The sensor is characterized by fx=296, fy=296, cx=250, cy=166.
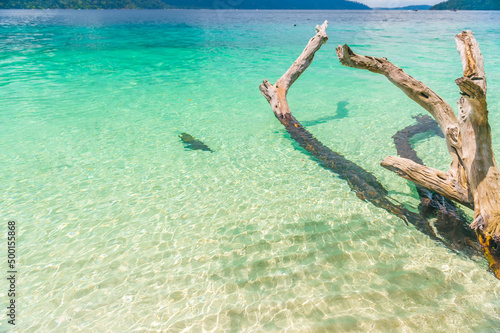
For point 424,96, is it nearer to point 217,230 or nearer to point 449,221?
point 449,221

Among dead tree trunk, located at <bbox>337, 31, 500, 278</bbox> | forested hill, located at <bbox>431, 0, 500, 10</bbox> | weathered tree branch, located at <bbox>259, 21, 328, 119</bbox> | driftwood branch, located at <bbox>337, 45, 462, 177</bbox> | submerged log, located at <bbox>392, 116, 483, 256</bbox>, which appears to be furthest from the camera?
forested hill, located at <bbox>431, 0, 500, 10</bbox>

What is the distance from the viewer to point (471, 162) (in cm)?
414

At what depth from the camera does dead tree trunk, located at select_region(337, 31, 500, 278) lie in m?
3.72

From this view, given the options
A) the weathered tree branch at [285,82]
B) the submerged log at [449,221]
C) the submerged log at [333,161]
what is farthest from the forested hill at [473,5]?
the submerged log at [449,221]

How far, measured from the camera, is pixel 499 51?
2414 cm

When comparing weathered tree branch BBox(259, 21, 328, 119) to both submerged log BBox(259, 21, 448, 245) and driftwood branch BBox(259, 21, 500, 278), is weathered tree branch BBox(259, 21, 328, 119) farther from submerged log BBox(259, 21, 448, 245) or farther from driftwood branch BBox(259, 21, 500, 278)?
driftwood branch BBox(259, 21, 500, 278)

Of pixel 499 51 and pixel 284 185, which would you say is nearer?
pixel 284 185

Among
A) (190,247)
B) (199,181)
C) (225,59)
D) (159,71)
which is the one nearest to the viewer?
(190,247)

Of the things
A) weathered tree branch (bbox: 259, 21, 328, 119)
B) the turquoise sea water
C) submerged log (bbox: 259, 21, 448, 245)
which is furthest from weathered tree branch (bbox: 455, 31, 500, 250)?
weathered tree branch (bbox: 259, 21, 328, 119)

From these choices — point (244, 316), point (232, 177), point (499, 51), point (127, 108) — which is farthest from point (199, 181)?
point (499, 51)

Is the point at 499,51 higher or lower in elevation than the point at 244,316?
higher

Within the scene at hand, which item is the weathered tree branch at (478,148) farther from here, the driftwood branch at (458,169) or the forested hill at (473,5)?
the forested hill at (473,5)

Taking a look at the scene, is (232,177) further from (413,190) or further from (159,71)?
(159,71)

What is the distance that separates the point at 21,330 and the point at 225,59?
21.2 metres
